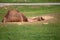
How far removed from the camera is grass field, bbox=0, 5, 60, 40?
229cm

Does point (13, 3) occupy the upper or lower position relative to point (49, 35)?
upper

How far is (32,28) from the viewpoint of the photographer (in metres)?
2.33

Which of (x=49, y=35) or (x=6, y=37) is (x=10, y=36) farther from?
(x=49, y=35)

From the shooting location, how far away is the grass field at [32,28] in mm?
2295

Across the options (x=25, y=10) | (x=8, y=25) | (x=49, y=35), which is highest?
(x=25, y=10)

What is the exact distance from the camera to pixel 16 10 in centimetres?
236

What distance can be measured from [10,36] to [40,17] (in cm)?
51

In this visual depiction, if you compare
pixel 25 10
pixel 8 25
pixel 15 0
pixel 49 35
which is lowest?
pixel 49 35

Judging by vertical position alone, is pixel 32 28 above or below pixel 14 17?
below

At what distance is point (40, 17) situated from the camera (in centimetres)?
235

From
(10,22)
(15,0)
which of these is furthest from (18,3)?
(10,22)

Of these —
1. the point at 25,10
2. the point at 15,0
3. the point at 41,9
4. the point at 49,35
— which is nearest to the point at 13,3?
the point at 15,0

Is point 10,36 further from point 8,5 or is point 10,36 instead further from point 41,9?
point 41,9

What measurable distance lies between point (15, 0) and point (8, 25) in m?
0.37
